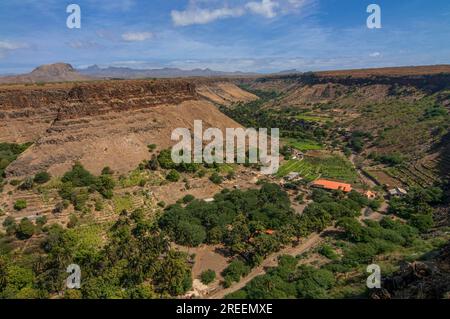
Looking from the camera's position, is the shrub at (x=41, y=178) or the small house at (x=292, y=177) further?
the small house at (x=292, y=177)

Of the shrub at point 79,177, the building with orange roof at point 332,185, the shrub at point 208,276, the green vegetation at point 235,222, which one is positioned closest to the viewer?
the shrub at point 208,276

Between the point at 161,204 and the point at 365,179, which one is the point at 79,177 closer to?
the point at 161,204

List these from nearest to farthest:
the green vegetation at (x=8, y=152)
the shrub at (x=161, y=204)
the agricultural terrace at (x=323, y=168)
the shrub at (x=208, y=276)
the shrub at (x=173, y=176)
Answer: the shrub at (x=208, y=276), the shrub at (x=161, y=204), the green vegetation at (x=8, y=152), the shrub at (x=173, y=176), the agricultural terrace at (x=323, y=168)

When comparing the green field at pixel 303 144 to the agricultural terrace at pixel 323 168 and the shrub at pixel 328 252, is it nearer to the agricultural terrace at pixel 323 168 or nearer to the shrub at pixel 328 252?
the agricultural terrace at pixel 323 168

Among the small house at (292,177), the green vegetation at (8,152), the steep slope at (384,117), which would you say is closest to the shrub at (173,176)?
the small house at (292,177)

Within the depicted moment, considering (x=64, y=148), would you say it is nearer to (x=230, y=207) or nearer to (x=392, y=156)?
(x=230, y=207)

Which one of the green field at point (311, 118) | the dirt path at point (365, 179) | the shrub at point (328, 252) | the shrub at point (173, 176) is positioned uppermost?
the green field at point (311, 118)
